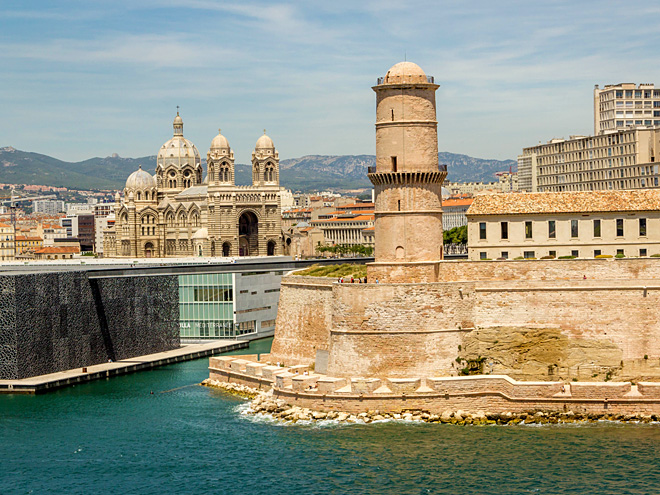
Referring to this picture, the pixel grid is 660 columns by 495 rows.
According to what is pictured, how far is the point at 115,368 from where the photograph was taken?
56.8 m

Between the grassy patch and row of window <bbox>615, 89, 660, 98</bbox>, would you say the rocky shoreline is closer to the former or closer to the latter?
the grassy patch

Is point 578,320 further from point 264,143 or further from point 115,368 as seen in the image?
point 264,143

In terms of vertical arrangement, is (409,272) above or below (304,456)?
above

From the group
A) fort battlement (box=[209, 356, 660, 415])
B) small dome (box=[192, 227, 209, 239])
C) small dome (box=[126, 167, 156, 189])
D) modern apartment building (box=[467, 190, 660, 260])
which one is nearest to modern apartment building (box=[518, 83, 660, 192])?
small dome (box=[192, 227, 209, 239])

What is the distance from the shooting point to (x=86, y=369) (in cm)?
5562

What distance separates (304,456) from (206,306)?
33.6 metres

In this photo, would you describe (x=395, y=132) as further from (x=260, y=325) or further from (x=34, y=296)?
(x=260, y=325)

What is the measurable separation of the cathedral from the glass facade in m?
57.6

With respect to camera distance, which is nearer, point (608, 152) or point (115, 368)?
point (115, 368)

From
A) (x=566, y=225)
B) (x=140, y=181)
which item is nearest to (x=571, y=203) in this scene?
(x=566, y=225)

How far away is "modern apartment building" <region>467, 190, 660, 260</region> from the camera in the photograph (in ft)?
171

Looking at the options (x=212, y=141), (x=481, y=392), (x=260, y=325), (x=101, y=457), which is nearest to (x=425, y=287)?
(x=481, y=392)

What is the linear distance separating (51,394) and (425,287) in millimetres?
20025

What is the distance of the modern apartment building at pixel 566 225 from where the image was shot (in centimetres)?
5197
